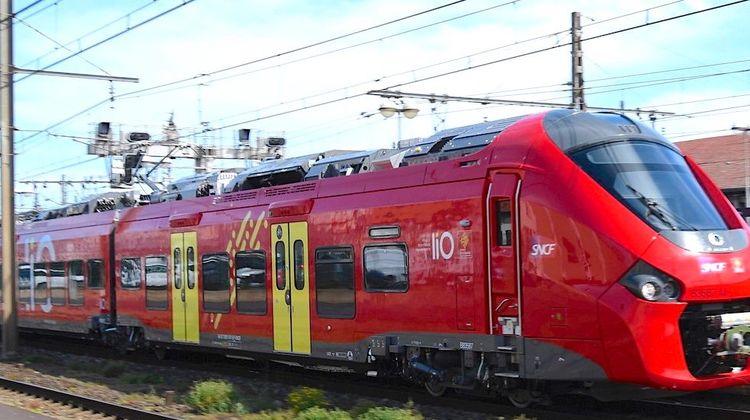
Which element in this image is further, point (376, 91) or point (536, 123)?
point (376, 91)

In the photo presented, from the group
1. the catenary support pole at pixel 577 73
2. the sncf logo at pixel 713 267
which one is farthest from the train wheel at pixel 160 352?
the sncf logo at pixel 713 267

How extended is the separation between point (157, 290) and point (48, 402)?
377 centimetres

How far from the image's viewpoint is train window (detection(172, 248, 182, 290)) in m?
15.3

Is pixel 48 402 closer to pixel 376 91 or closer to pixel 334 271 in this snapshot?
pixel 334 271

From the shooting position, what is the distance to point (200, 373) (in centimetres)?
1516

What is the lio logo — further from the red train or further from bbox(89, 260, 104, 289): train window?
bbox(89, 260, 104, 289): train window

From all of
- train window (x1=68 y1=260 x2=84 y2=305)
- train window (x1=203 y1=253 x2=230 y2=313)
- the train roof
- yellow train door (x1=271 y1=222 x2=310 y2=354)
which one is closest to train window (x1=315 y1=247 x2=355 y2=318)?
yellow train door (x1=271 y1=222 x2=310 y2=354)

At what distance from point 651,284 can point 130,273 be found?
12037 millimetres

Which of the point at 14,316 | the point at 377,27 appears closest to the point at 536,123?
the point at 377,27

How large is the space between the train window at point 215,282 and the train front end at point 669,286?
282 inches

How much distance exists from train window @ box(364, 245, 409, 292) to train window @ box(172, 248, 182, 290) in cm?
547

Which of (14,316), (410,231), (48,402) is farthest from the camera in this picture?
(14,316)

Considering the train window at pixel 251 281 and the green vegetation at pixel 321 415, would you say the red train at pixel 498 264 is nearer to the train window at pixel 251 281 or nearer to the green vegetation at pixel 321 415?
the train window at pixel 251 281

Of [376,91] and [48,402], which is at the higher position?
[376,91]
